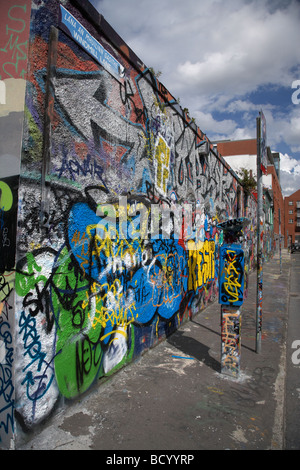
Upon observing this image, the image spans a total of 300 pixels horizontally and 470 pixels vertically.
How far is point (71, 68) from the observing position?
2.99 metres

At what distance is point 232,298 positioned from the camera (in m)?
4.06

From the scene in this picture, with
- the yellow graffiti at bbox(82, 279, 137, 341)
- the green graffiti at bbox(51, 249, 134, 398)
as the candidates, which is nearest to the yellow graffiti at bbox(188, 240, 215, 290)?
the yellow graffiti at bbox(82, 279, 137, 341)

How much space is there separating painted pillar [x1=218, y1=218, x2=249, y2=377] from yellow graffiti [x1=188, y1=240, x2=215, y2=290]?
2351 mm

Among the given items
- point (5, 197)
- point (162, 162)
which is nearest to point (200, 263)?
point (162, 162)

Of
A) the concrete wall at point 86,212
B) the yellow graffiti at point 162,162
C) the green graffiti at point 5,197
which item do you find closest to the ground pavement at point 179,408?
the concrete wall at point 86,212

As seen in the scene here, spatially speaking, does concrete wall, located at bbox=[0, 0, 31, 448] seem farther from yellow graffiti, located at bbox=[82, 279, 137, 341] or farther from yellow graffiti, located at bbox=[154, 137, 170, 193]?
yellow graffiti, located at bbox=[154, 137, 170, 193]

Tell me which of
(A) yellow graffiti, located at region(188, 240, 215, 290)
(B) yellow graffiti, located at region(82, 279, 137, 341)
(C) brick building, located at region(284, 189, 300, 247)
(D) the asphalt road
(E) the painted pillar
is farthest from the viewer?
(C) brick building, located at region(284, 189, 300, 247)

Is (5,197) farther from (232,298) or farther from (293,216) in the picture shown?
(293,216)

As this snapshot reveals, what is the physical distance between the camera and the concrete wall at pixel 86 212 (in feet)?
8.40

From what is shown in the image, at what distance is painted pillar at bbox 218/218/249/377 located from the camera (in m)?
3.96

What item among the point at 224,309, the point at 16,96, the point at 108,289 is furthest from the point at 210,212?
the point at 16,96

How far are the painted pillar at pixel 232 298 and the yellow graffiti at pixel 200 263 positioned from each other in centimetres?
235

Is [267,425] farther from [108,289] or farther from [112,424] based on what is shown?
[108,289]

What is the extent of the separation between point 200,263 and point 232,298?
A: 334 cm
